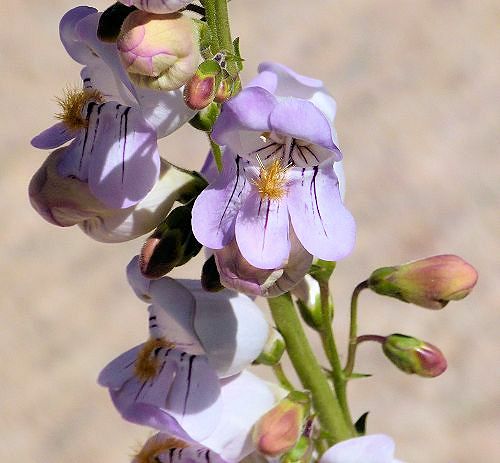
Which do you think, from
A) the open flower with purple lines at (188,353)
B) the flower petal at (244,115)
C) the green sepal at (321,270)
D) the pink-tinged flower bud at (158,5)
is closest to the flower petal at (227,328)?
the open flower with purple lines at (188,353)

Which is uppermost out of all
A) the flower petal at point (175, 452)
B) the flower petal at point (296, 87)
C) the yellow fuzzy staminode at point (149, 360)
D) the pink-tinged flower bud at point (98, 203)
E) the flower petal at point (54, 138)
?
the flower petal at point (296, 87)

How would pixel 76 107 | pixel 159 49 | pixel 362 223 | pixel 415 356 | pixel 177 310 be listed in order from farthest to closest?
1. pixel 362 223
2. pixel 415 356
3. pixel 177 310
4. pixel 76 107
5. pixel 159 49

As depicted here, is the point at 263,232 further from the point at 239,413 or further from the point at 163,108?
the point at 239,413

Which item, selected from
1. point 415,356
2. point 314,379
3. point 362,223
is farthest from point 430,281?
point 362,223

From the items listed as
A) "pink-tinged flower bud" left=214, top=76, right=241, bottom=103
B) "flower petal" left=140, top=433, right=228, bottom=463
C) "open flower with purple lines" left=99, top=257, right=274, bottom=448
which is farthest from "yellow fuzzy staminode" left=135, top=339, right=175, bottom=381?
"pink-tinged flower bud" left=214, top=76, right=241, bottom=103

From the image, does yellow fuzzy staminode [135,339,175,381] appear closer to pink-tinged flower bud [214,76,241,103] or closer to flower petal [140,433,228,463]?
flower petal [140,433,228,463]

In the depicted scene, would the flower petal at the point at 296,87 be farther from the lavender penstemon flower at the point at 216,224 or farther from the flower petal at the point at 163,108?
the flower petal at the point at 163,108
